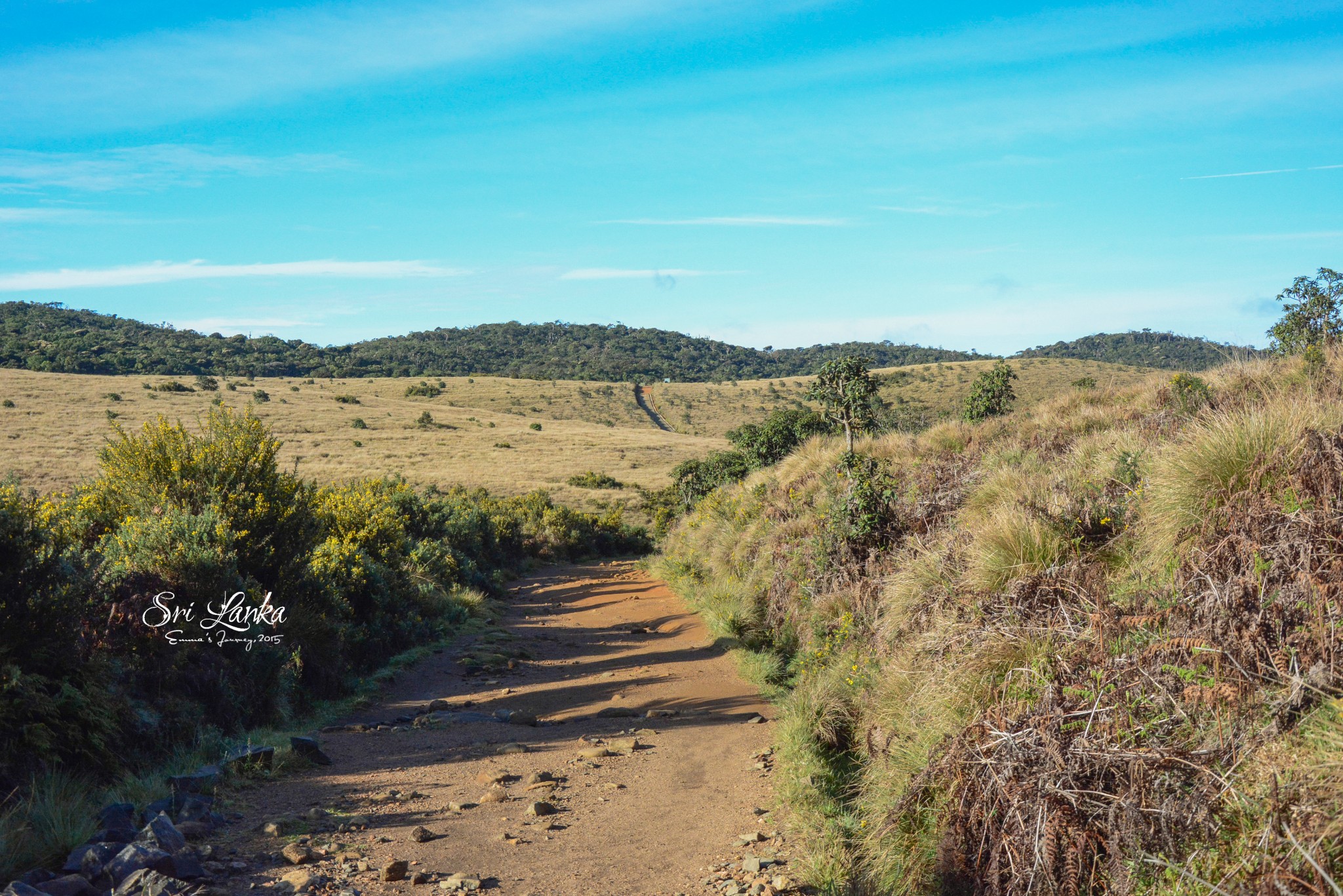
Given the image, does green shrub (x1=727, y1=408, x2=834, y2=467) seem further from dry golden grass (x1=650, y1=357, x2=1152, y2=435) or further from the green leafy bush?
dry golden grass (x1=650, y1=357, x2=1152, y2=435)

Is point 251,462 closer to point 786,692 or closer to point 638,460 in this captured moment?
point 786,692

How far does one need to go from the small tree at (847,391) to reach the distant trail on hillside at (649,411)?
177ft

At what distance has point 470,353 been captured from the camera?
132 metres

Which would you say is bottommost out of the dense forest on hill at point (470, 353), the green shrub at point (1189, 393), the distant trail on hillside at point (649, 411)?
the green shrub at point (1189, 393)

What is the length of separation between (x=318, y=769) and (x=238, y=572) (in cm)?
363

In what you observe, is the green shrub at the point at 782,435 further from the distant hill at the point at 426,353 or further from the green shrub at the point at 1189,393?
the distant hill at the point at 426,353

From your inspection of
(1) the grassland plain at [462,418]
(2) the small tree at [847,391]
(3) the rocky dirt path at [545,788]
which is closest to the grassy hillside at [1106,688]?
(3) the rocky dirt path at [545,788]

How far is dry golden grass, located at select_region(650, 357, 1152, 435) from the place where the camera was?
67.9m

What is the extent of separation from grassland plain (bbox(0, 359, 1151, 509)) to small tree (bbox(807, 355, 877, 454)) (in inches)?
208

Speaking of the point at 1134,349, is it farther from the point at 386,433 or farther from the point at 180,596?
the point at 180,596

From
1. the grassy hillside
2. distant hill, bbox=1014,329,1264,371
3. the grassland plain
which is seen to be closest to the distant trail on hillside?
the grassland plain

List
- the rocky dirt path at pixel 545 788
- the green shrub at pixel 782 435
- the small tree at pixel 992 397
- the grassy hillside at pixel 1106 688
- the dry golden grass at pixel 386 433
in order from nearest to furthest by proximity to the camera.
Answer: the grassy hillside at pixel 1106 688 < the rocky dirt path at pixel 545 788 < the small tree at pixel 992 397 < the green shrub at pixel 782 435 < the dry golden grass at pixel 386 433

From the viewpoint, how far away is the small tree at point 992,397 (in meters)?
25.4

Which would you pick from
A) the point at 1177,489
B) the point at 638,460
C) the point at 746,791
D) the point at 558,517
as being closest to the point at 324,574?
the point at 746,791
